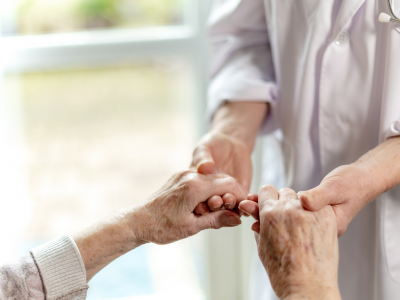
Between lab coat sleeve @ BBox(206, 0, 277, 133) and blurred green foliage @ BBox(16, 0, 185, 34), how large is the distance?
0.47 metres

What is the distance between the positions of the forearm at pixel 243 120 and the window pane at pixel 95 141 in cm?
67

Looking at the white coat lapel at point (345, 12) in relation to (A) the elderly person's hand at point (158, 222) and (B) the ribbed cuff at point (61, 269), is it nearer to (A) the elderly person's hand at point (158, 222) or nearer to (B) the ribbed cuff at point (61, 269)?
(A) the elderly person's hand at point (158, 222)

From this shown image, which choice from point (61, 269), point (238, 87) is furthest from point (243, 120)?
point (61, 269)

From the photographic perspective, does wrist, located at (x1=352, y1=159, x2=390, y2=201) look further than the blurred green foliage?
No

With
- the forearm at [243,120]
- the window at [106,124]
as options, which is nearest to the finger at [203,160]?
the forearm at [243,120]

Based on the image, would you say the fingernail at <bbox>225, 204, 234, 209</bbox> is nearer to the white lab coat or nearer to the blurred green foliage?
the white lab coat

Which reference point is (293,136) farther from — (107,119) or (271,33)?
(107,119)

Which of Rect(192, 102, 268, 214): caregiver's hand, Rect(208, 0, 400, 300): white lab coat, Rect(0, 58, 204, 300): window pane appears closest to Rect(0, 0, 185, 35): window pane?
Rect(0, 58, 204, 300): window pane

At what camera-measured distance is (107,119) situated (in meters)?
1.70

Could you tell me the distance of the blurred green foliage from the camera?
4.93 feet

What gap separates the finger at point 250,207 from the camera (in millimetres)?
779

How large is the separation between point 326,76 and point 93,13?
105cm

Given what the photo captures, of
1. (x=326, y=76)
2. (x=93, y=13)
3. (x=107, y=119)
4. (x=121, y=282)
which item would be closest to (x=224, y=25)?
(x=326, y=76)

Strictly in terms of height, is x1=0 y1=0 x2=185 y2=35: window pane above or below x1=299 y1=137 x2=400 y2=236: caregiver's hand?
above
